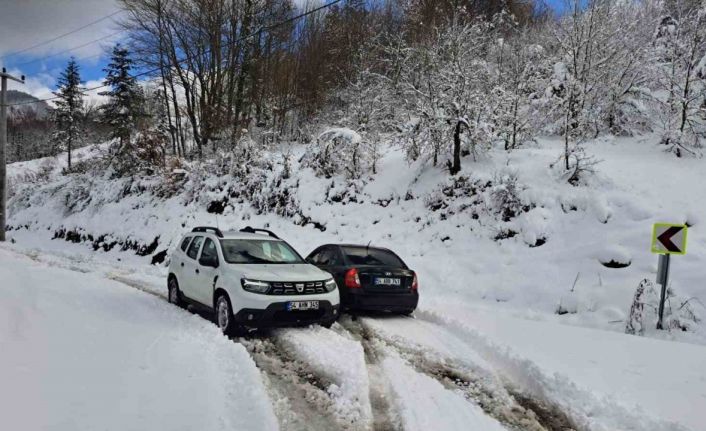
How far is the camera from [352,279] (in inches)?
325

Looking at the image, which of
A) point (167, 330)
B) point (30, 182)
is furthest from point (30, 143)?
point (167, 330)

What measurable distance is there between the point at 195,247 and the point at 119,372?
13.5 feet

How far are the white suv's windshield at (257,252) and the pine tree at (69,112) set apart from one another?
51131mm

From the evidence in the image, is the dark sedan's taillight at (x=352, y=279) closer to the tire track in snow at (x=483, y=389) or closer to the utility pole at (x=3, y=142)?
the tire track in snow at (x=483, y=389)

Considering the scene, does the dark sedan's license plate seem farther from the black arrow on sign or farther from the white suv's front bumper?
the black arrow on sign

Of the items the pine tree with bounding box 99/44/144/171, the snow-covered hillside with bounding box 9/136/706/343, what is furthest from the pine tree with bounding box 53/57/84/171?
the snow-covered hillside with bounding box 9/136/706/343

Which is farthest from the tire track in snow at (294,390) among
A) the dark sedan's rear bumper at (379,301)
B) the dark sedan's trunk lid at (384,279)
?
the dark sedan's trunk lid at (384,279)

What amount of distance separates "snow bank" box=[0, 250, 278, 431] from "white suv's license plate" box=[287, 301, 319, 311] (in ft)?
3.32

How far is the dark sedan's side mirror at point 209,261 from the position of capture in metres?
7.69

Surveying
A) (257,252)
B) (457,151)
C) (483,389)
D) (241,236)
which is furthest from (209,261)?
(457,151)

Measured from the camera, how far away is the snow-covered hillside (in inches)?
368

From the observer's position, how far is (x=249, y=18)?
24.3m

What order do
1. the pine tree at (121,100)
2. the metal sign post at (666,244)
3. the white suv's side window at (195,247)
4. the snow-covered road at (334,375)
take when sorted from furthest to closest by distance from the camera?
the pine tree at (121,100) → the white suv's side window at (195,247) → the metal sign post at (666,244) → the snow-covered road at (334,375)

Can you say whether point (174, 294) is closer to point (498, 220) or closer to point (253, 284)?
point (253, 284)
